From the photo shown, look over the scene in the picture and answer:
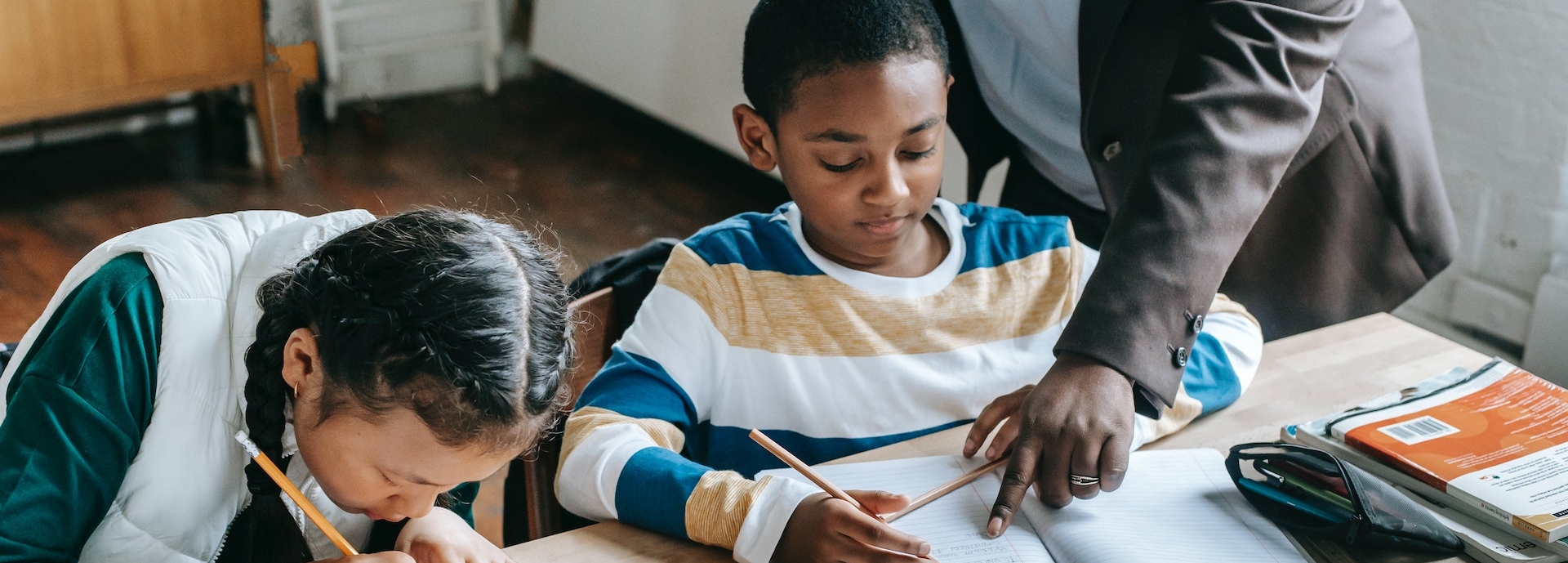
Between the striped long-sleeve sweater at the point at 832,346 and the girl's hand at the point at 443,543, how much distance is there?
0.41ft

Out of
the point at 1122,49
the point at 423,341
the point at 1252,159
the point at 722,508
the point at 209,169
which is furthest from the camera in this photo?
the point at 209,169

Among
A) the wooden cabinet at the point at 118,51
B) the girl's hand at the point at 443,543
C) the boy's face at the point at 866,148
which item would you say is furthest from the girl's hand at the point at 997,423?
the wooden cabinet at the point at 118,51

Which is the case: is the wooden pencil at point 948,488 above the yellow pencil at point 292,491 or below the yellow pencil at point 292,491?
below

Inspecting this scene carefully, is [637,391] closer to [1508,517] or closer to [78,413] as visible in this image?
[78,413]

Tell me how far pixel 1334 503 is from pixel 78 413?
3.17 feet

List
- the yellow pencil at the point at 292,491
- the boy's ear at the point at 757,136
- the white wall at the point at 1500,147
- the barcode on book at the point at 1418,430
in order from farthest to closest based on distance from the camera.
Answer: the white wall at the point at 1500,147 → the boy's ear at the point at 757,136 → the barcode on book at the point at 1418,430 → the yellow pencil at the point at 292,491

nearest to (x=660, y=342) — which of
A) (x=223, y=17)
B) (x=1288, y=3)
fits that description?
(x=1288, y=3)

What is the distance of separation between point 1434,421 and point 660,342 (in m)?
0.72

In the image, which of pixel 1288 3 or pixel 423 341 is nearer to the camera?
pixel 423 341

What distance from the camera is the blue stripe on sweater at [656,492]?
1.04 m

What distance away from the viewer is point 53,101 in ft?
11.7

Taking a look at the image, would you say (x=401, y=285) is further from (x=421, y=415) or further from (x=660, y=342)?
(x=660, y=342)

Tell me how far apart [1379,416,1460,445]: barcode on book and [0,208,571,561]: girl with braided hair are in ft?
2.43

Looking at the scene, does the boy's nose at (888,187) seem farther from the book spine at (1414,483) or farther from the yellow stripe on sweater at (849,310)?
the book spine at (1414,483)
